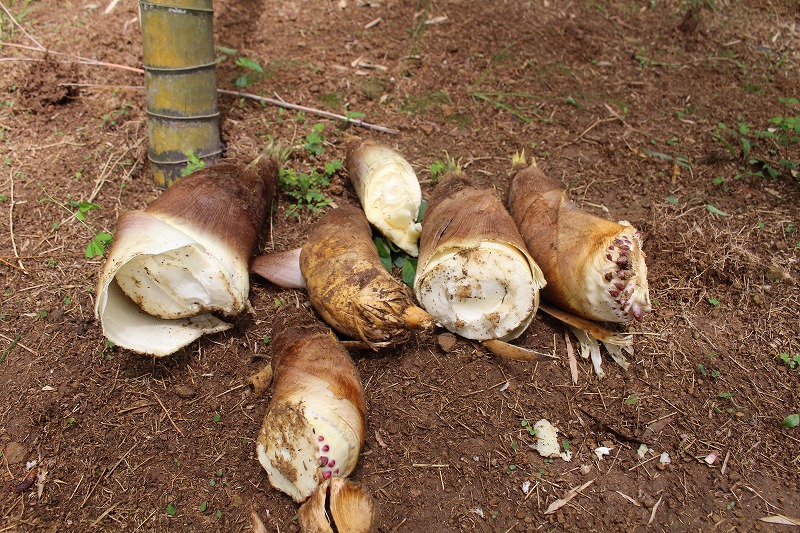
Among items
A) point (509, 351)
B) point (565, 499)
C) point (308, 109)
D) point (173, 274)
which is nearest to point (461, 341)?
point (509, 351)

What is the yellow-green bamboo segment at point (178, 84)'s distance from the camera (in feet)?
9.24

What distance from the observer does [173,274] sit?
228 centimetres

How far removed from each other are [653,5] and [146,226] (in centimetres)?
450

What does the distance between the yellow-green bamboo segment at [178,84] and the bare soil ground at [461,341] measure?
0.20 m

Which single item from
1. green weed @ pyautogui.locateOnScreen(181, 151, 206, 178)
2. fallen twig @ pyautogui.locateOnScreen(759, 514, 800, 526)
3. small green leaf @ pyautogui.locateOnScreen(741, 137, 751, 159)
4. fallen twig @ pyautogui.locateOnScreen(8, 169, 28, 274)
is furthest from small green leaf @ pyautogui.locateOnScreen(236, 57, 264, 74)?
fallen twig @ pyautogui.locateOnScreen(759, 514, 800, 526)

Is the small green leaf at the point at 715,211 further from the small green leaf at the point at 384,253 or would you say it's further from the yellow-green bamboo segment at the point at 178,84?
the yellow-green bamboo segment at the point at 178,84

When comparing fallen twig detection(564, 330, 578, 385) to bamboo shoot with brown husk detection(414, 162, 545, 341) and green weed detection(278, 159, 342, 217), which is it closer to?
bamboo shoot with brown husk detection(414, 162, 545, 341)

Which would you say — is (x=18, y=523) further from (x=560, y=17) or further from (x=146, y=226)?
(x=560, y=17)

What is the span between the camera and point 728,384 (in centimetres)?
233

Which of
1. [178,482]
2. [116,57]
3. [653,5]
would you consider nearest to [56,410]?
[178,482]

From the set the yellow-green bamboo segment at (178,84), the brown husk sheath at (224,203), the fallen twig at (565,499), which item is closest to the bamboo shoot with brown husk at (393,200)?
the brown husk sheath at (224,203)

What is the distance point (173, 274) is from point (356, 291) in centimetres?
74

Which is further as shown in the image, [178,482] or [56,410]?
[56,410]

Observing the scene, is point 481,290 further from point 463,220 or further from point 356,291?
point 356,291
